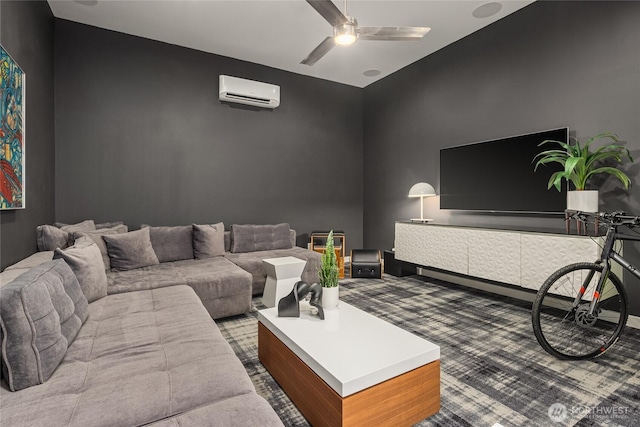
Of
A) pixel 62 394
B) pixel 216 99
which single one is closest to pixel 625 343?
pixel 62 394

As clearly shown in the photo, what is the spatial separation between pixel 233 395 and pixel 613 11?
414 centimetres

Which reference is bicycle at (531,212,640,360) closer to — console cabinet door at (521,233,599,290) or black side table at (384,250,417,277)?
console cabinet door at (521,233,599,290)

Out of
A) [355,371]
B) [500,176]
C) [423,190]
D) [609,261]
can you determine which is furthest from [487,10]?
[355,371]

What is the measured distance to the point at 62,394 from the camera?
1128 mm

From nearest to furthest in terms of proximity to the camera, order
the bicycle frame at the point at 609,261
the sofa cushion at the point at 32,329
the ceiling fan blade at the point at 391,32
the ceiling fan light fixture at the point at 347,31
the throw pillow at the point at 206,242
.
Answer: the sofa cushion at the point at 32,329, the bicycle frame at the point at 609,261, the ceiling fan light fixture at the point at 347,31, the ceiling fan blade at the point at 391,32, the throw pillow at the point at 206,242

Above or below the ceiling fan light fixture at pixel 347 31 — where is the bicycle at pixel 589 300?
below

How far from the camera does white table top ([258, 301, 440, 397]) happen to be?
1.37 meters

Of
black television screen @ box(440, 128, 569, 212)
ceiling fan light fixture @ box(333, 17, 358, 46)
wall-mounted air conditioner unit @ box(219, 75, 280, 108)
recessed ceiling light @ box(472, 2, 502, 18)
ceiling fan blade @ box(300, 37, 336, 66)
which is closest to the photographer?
ceiling fan light fixture @ box(333, 17, 358, 46)

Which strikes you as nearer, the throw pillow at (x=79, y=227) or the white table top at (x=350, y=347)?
the white table top at (x=350, y=347)

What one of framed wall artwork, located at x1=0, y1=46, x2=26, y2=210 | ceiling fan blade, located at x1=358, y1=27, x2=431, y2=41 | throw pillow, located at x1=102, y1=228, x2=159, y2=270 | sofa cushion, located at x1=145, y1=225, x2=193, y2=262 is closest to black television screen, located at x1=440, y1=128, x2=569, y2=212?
ceiling fan blade, located at x1=358, y1=27, x2=431, y2=41

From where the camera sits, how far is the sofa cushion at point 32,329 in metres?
1.14

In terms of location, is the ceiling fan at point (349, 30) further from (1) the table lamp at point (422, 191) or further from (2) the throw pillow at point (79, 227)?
(2) the throw pillow at point (79, 227)

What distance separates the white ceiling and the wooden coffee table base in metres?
3.40

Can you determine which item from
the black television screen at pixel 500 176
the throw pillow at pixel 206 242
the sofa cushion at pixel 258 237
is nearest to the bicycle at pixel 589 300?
the black television screen at pixel 500 176
